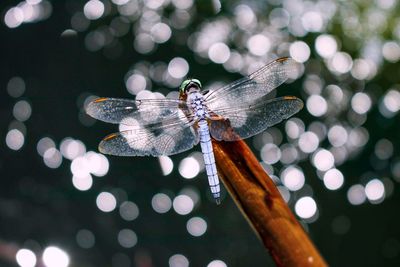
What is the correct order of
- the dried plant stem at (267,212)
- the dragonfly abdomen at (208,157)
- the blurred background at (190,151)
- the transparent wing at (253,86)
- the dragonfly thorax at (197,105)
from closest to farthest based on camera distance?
the dried plant stem at (267,212) < the dragonfly abdomen at (208,157) < the dragonfly thorax at (197,105) < the transparent wing at (253,86) < the blurred background at (190,151)

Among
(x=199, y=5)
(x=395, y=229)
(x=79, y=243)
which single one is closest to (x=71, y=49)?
(x=199, y=5)

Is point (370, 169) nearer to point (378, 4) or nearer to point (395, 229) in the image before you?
point (395, 229)

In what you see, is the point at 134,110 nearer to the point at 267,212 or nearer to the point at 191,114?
the point at 191,114

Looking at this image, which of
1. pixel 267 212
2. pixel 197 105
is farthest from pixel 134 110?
pixel 267 212

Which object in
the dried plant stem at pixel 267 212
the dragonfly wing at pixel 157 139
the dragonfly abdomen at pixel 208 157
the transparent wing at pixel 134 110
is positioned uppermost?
the transparent wing at pixel 134 110

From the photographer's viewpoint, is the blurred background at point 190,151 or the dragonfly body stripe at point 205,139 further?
the blurred background at point 190,151

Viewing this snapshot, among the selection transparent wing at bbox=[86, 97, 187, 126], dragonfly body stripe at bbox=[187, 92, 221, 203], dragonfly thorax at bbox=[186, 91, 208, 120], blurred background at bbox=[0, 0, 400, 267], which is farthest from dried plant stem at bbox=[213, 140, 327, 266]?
blurred background at bbox=[0, 0, 400, 267]

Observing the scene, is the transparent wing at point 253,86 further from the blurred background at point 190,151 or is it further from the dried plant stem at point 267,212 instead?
the blurred background at point 190,151

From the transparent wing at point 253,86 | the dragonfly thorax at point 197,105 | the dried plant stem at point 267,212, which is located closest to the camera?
the dried plant stem at point 267,212

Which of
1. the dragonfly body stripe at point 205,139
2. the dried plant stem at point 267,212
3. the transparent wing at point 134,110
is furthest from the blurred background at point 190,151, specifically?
the dried plant stem at point 267,212
